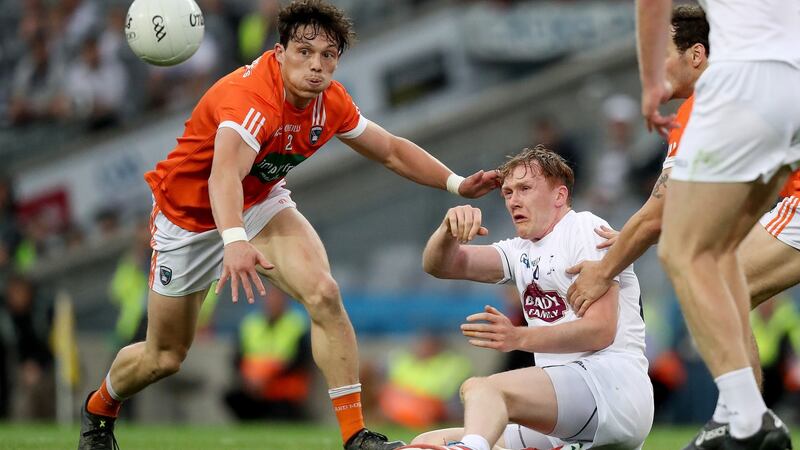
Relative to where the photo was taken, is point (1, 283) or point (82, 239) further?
point (82, 239)

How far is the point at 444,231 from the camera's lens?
6.20 meters

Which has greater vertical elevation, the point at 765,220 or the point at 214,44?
the point at 214,44

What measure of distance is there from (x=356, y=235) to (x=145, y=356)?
8008mm

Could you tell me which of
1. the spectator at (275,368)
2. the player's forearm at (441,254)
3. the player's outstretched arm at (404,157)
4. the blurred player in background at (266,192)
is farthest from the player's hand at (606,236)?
the spectator at (275,368)

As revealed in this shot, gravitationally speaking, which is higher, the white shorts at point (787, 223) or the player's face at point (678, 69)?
the player's face at point (678, 69)

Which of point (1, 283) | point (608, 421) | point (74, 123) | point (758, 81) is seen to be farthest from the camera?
point (74, 123)

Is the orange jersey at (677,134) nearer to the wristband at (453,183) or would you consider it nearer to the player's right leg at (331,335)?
the wristband at (453,183)

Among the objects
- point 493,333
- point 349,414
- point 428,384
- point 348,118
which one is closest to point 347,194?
point 428,384

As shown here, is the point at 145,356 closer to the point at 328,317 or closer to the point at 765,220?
the point at 328,317

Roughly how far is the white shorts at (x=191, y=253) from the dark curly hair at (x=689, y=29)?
88.9 inches

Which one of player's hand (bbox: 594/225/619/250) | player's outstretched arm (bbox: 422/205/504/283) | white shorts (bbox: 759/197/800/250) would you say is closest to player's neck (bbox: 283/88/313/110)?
player's outstretched arm (bbox: 422/205/504/283)

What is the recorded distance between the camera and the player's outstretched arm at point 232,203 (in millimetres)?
5922

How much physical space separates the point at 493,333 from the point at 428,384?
8016 millimetres

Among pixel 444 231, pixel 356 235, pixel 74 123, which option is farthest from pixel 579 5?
pixel 444 231
